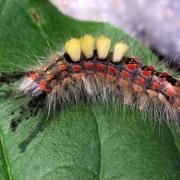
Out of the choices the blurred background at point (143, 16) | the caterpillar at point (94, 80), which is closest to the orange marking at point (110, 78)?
the caterpillar at point (94, 80)

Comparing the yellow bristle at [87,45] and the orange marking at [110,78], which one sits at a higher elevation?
the yellow bristle at [87,45]

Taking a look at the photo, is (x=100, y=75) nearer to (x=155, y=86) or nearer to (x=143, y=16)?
(x=155, y=86)

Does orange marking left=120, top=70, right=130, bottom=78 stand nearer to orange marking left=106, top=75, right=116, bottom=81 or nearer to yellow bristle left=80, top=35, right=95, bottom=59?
orange marking left=106, top=75, right=116, bottom=81

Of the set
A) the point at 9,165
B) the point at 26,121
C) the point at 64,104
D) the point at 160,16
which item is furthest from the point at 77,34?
the point at 160,16

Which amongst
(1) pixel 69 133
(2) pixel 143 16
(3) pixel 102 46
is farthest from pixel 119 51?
(2) pixel 143 16

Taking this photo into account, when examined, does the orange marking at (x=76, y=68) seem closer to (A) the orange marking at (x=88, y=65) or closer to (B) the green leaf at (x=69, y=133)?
(A) the orange marking at (x=88, y=65)

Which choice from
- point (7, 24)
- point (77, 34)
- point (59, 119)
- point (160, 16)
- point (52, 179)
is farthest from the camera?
point (160, 16)

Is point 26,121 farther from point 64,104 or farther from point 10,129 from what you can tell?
point 64,104
